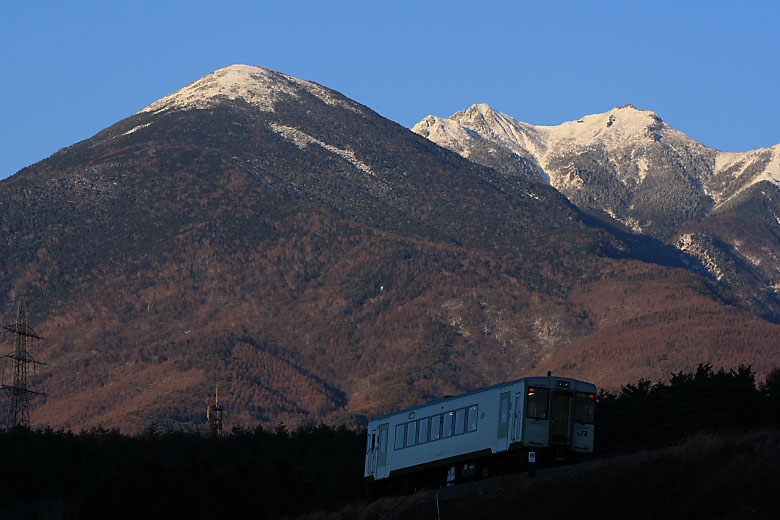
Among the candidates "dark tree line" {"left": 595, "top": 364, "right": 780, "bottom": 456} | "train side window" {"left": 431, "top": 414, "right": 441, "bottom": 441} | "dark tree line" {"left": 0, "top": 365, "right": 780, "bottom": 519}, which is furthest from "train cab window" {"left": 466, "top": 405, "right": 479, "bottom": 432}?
"dark tree line" {"left": 595, "top": 364, "right": 780, "bottom": 456}

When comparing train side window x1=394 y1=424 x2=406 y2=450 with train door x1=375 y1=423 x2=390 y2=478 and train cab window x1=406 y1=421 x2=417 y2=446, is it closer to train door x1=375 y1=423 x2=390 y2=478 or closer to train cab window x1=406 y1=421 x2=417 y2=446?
train cab window x1=406 y1=421 x2=417 y2=446

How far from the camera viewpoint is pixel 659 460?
150 feet

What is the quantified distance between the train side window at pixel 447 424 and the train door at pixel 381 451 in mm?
5666

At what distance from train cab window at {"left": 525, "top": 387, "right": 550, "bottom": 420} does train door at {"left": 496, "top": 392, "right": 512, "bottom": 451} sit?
961 millimetres

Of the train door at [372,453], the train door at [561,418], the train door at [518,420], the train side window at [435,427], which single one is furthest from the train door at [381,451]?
the train door at [561,418]

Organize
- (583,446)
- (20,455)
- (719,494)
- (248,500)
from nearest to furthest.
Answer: (719,494) < (583,446) < (248,500) < (20,455)

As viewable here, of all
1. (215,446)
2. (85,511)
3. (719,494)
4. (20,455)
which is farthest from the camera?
(215,446)

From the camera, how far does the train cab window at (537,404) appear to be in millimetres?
52938

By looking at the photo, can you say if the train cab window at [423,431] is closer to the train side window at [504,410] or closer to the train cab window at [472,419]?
the train cab window at [472,419]

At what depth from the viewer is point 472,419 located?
55844 millimetres

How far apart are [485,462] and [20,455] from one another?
8517cm

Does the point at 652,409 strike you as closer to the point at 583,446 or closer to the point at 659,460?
the point at 583,446

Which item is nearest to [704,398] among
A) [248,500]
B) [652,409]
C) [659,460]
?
[652,409]

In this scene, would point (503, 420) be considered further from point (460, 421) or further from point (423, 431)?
point (423, 431)
